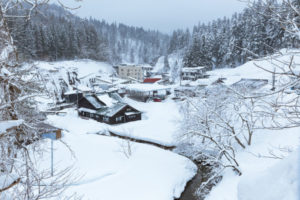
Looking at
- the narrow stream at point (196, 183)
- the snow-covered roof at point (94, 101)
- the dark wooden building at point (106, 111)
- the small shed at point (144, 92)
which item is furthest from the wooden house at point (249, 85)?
the snow-covered roof at point (94, 101)

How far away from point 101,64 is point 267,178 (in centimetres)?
5824

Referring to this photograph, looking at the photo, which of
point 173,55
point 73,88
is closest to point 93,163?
point 73,88

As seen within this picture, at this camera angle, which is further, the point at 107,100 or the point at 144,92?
the point at 144,92

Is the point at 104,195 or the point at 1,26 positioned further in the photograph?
the point at 104,195

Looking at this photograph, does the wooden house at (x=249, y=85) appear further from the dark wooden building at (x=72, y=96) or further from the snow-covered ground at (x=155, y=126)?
the dark wooden building at (x=72, y=96)

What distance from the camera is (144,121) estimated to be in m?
26.1

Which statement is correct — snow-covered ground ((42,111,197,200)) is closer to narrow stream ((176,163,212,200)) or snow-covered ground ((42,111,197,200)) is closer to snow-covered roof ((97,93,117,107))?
narrow stream ((176,163,212,200))

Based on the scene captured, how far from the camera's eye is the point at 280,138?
38.9 feet

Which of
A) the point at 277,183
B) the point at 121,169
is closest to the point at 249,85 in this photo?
the point at 121,169

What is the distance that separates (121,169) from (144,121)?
12425 mm

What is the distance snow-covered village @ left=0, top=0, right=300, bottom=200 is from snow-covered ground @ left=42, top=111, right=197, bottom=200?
90 mm

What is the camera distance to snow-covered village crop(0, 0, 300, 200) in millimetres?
2367

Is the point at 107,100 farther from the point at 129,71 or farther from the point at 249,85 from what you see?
the point at 129,71

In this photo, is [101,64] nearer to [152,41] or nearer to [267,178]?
[267,178]
